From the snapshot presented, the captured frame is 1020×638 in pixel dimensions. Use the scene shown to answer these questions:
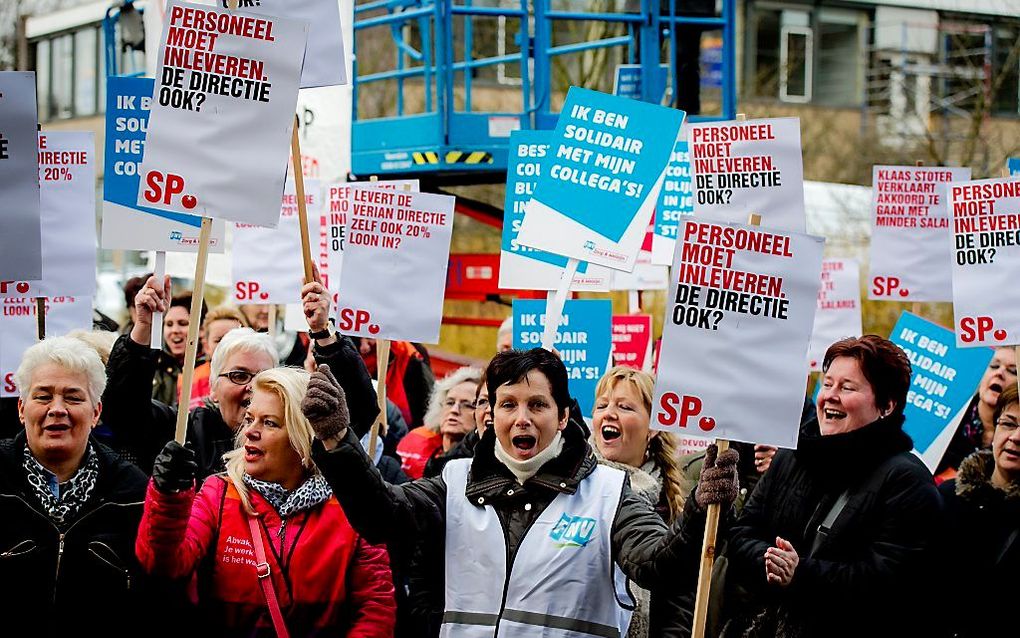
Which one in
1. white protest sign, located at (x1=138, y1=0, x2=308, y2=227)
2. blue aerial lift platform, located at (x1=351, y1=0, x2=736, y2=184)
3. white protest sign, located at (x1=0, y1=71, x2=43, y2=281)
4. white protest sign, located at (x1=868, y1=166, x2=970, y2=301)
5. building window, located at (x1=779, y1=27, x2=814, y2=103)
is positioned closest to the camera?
white protest sign, located at (x1=138, y1=0, x2=308, y2=227)

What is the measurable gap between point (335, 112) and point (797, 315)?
6.57 m

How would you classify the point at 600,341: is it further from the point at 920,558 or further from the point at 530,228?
the point at 920,558

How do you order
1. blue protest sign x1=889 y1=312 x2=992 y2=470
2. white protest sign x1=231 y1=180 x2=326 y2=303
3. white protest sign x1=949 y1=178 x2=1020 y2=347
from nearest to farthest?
white protest sign x1=949 y1=178 x2=1020 y2=347
blue protest sign x1=889 y1=312 x2=992 y2=470
white protest sign x1=231 y1=180 x2=326 y2=303

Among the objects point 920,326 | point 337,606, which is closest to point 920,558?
point 337,606

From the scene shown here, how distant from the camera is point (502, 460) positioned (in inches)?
195

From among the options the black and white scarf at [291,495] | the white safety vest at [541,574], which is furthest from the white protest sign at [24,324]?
the white safety vest at [541,574]

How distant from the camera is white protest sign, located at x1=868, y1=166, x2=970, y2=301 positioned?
30.7 feet

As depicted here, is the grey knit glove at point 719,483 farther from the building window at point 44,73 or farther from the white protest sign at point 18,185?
the building window at point 44,73

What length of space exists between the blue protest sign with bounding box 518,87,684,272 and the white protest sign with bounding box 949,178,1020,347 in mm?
1444

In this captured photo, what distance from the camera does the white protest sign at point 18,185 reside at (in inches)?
224

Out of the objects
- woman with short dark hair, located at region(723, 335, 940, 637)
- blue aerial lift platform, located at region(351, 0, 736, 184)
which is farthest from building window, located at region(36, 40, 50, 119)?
woman with short dark hair, located at region(723, 335, 940, 637)

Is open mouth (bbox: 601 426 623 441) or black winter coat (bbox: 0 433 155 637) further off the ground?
open mouth (bbox: 601 426 623 441)

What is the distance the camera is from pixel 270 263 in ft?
29.9

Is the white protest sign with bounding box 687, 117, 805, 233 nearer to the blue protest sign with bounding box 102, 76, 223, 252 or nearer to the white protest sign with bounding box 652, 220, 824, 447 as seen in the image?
the white protest sign with bounding box 652, 220, 824, 447
